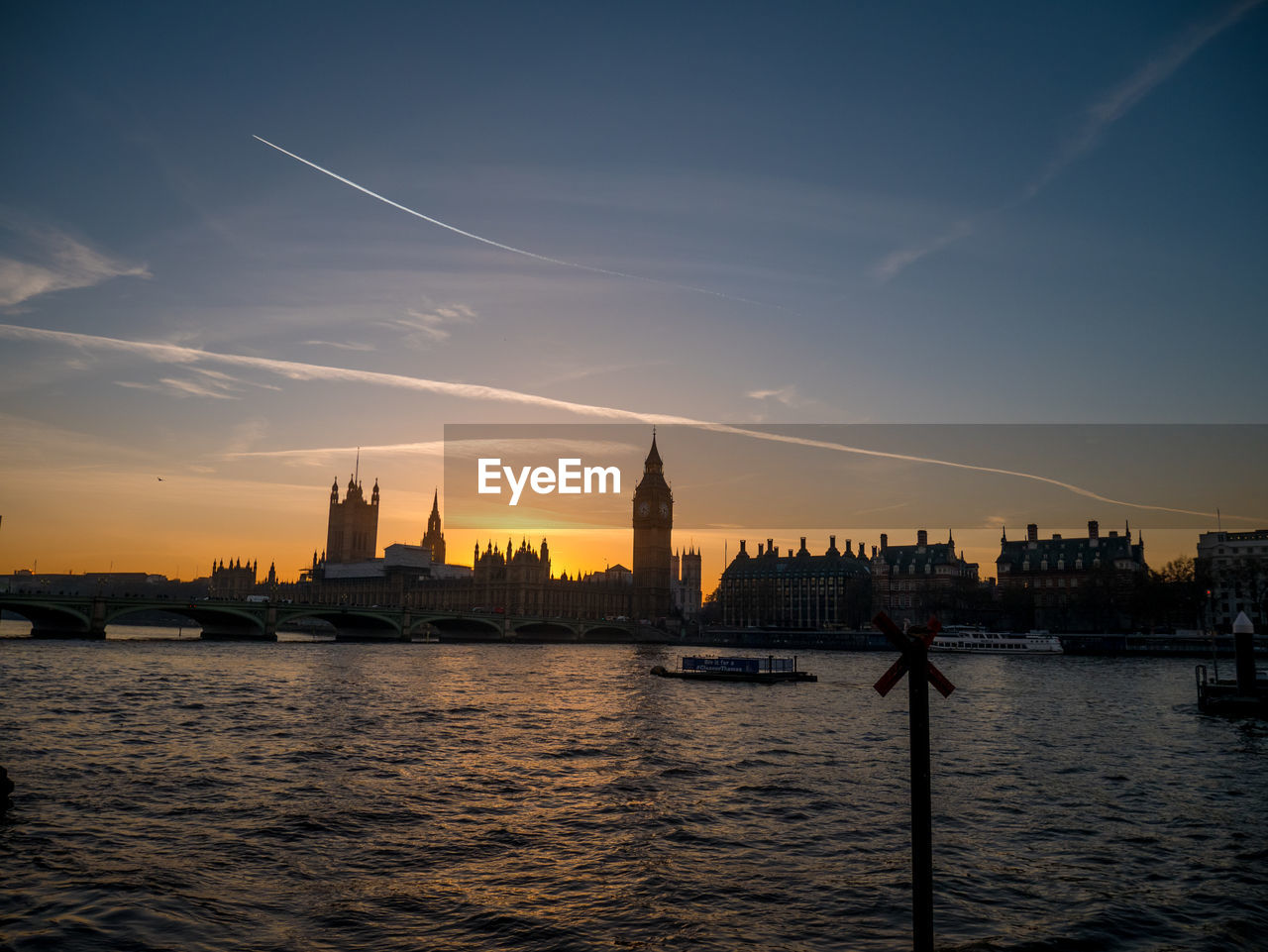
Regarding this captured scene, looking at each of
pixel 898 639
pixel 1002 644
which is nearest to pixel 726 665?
pixel 898 639

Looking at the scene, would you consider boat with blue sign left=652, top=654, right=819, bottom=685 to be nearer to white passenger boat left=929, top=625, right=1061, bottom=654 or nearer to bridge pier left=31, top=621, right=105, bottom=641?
white passenger boat left=929, top=625, right=1061, bottom=654

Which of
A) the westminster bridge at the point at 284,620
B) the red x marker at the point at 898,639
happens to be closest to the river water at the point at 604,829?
the red x marker at the point at 898,639

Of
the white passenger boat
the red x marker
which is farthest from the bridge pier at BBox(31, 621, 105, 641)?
the red x marker

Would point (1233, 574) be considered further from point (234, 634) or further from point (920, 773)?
point (920, 773)

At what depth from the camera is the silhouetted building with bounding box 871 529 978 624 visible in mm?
174188

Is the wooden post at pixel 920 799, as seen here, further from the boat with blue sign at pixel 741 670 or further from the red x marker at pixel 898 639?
the boat with blue sign at pixel 741 670

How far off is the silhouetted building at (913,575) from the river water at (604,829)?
13027 cm

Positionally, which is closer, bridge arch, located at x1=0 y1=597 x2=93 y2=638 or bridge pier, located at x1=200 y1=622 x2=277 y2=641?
bridge arch, located at x1=0 y1=597 x2=93 y2=638

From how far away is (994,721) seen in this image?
46.2 m

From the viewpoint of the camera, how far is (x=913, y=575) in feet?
595

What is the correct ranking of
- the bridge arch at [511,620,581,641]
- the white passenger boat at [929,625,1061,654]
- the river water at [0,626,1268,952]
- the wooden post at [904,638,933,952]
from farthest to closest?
1. the bridge arch at [511,620,581,641]
2. the white passenger boat at [929,625,1061,654]
3. the river water at [0,626,1268,952]
4. the wooden post at [904,638,933,952]

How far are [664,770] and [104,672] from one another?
4900 centimetres

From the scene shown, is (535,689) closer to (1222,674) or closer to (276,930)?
(276,930)

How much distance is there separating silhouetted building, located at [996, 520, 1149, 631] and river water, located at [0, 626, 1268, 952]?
334 feet
